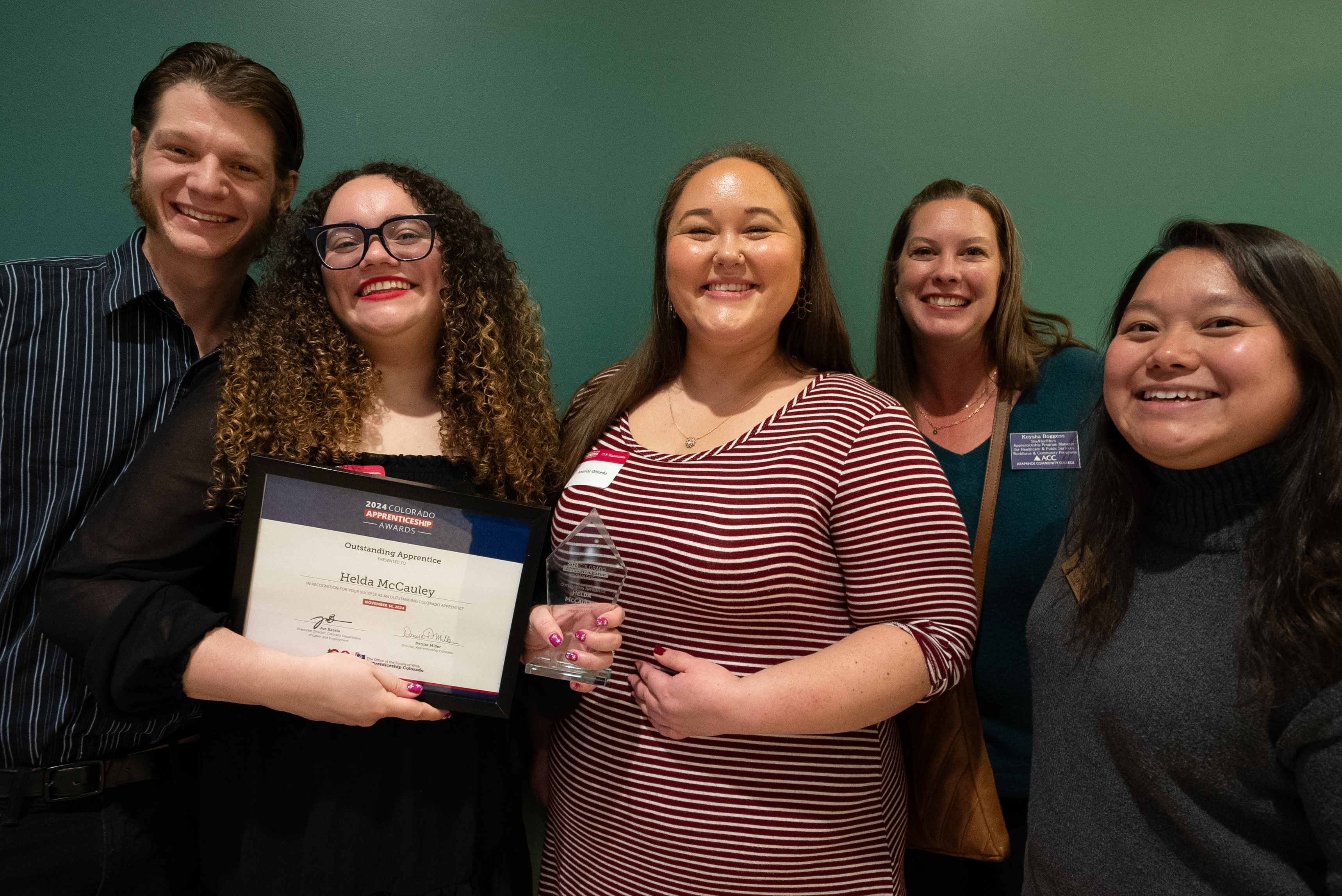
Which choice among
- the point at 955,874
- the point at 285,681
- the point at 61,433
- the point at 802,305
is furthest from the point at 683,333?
the point at 955,874

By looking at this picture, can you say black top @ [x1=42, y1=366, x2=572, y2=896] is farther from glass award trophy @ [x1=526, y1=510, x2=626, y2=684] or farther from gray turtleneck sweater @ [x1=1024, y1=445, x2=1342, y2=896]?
gray turtleneck sweater @ [x1=1024, y1=445, x2=1342, y2=896]

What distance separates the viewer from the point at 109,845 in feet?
5.50

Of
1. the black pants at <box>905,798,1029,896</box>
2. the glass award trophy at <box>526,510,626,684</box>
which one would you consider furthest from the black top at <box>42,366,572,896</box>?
the black pants at <box>905,798,1029,896</box>

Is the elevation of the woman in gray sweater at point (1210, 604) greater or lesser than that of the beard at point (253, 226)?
lesser

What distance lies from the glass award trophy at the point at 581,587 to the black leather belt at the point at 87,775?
2.84 ft

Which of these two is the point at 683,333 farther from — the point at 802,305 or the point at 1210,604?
the point at 1210,604

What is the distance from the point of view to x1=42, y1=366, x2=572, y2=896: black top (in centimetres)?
149

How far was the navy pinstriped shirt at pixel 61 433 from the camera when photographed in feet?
5.51

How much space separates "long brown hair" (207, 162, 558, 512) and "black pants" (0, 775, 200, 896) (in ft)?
A: 2.38

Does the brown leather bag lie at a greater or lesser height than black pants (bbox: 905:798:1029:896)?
greater

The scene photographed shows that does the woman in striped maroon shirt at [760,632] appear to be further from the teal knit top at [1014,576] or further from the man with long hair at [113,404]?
the man with long hair at [113,404]

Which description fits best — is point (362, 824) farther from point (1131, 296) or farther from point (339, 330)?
point (1131, 296)

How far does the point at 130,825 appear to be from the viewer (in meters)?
1.71

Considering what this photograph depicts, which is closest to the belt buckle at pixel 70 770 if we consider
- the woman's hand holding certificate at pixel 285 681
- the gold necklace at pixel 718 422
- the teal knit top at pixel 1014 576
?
the woman's hand holding certificate at pixel 285 681
